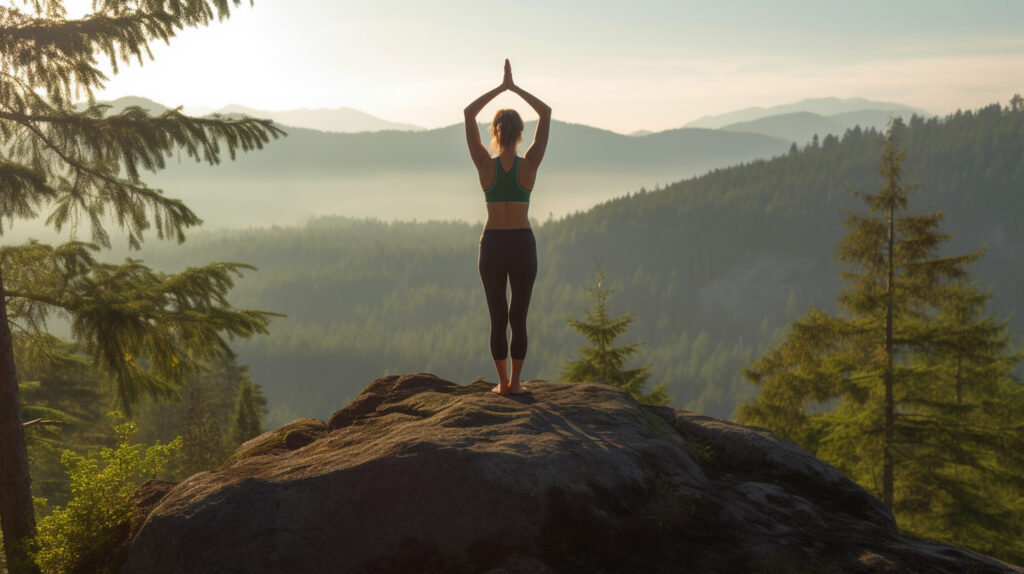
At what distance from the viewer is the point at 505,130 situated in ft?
20.8

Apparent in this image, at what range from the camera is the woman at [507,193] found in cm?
635

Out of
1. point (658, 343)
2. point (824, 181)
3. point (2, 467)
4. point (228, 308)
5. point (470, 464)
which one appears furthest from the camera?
point (824, 181)

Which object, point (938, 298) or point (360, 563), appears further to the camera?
point (938, 298)

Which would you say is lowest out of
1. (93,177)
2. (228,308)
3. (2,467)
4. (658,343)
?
(658,343)

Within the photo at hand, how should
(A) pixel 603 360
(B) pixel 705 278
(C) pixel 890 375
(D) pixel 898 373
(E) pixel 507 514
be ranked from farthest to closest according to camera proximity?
1. (B) pixel 705 278
2. (A) pixel 603 360
3. (C) pixel 890 375
4. (D) pixel 898 373
5. (E) pixel 507 514

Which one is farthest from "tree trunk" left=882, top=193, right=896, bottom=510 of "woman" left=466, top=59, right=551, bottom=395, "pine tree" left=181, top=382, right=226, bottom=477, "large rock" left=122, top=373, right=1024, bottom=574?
"pine tree" left=181, top=382, right=226, bottom=477

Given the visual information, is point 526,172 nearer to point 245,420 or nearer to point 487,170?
point 487,170

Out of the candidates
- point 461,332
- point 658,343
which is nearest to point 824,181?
point 658,343

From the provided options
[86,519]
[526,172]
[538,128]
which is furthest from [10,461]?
[538,128]

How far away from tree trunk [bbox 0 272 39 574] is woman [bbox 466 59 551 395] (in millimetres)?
5751

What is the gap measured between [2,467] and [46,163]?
365 centimetres

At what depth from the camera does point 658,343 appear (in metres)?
161

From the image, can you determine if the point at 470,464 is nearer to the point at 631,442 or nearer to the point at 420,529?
the point at 420,529

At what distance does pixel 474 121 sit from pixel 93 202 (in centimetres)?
522
